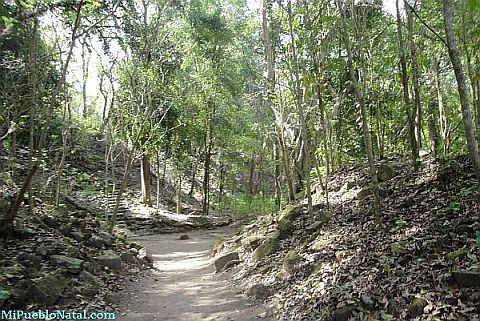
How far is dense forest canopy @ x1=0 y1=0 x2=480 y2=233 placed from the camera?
308 inches

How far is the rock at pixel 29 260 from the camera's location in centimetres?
607

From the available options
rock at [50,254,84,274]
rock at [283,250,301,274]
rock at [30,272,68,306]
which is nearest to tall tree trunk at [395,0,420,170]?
rock at [283,250,301,274]

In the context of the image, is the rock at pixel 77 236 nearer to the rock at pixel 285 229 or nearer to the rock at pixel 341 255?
the rock at pixel 285 229

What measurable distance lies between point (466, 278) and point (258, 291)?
135 inches

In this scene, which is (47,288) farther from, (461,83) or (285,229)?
(461,83)

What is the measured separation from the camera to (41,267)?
242 inches

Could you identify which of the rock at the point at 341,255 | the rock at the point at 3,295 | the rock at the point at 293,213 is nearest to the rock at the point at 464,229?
the rock at the point at 341,255

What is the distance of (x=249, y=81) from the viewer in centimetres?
2202

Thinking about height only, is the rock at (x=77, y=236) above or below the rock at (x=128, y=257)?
above

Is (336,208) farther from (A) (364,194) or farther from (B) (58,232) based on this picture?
(B) (58,232)

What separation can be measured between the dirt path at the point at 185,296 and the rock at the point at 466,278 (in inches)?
101

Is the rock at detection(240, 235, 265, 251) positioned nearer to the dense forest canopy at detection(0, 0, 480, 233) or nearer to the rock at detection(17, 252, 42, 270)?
the dense forest canopy at detection(0, 0, 480, 233)

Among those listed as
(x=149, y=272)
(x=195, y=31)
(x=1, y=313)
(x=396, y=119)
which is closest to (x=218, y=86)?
(x=195, y=31)

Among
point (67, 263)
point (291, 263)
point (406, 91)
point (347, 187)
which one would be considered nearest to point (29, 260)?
point (67, 263)
